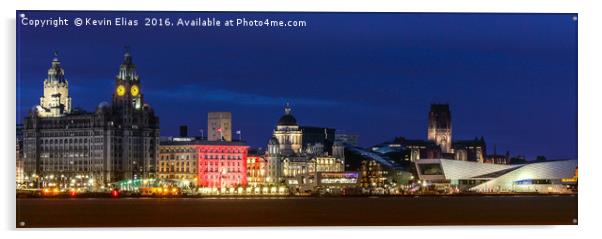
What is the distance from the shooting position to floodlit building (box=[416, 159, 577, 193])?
45.6ft

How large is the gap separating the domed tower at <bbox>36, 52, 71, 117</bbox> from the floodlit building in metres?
5.34

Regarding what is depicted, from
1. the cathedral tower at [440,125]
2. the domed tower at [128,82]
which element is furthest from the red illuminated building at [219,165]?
the domed tower at [128,82]

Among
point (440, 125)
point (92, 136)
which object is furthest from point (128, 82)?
point (92, 136)

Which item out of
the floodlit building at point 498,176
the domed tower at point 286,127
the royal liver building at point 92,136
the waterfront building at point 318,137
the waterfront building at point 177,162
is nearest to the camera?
the royal liver building at point 92,136

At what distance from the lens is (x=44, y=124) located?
52.3ft

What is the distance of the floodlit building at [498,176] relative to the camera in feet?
45.6

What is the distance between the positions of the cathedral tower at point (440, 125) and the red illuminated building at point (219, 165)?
13.1 ft

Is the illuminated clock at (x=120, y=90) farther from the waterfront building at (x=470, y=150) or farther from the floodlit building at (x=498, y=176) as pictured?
the floodlit building at (x=498, y=176)

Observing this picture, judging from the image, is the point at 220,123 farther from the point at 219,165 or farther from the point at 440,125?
the point at 219,165

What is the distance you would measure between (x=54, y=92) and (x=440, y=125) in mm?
4936

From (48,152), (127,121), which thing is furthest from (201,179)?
(48,152)

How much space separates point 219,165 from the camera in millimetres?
23906
